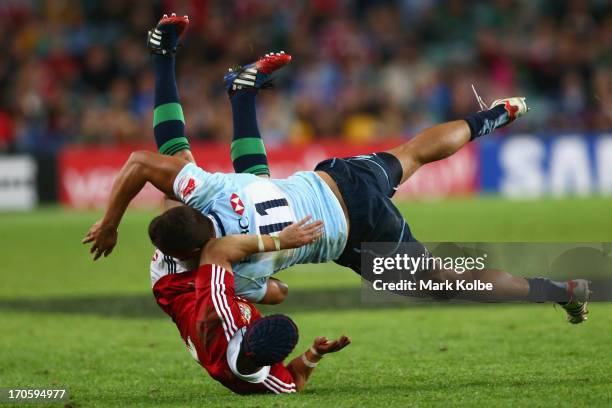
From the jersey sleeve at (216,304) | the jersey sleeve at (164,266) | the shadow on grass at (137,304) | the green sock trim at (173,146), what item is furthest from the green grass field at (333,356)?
the green sock trim at (173,146)

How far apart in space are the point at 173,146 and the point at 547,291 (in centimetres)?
239

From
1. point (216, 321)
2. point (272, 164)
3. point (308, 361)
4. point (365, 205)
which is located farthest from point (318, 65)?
point (216, 321)

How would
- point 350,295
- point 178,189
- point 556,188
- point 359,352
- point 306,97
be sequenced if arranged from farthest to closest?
1. point 306,97
2. point 556,188
3. point 350,295
4. point 359,352
5. point 178,189

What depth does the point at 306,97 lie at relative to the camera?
21.6 meters

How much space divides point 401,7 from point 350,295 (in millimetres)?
12927

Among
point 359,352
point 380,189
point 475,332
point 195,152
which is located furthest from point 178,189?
point 195,152

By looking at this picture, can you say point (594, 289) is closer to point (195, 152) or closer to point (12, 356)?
point (12, 356)

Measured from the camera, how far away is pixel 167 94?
734 cm

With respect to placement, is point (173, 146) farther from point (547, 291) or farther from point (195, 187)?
point (547, 291)

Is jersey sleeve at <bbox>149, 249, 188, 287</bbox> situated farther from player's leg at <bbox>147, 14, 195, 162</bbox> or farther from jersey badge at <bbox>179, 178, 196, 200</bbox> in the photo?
player's leg at <bbox>147, 14, 195, 162</bbox>

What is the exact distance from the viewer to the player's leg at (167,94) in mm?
7043

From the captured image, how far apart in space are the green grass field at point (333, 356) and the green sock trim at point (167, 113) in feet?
5.15

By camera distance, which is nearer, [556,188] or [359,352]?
[359,352]

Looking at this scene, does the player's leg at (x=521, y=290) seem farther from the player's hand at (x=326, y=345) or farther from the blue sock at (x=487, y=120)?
the blue sock at (x=487, y=120)
